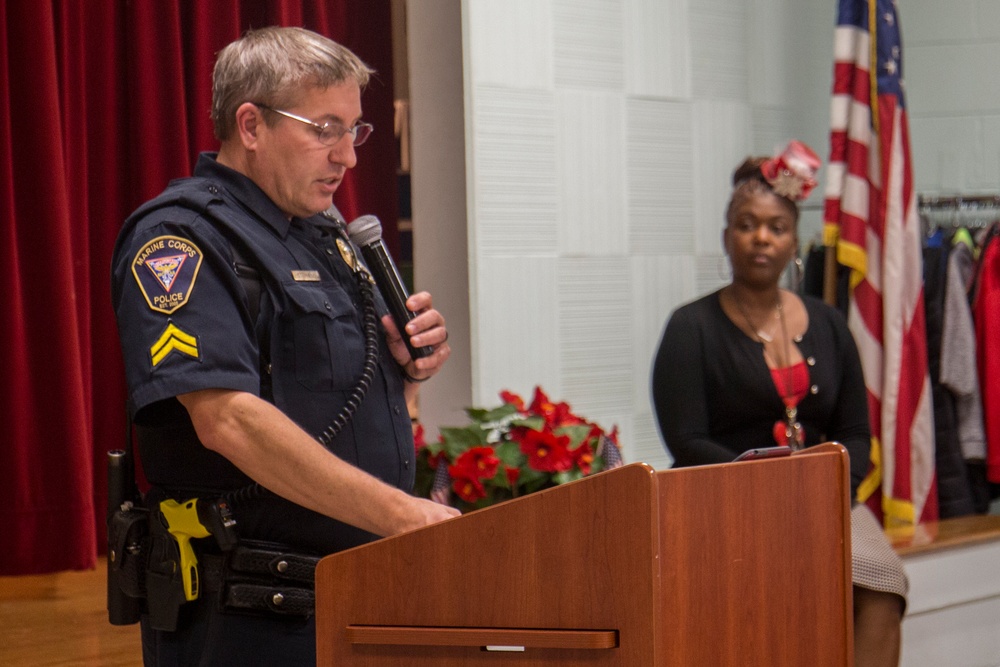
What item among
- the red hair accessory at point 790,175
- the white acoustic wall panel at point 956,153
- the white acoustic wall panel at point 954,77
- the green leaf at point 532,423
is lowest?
the green leaf at point 532,423

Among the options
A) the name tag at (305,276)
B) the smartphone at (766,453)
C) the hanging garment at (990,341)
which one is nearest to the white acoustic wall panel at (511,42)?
the hanging garment at (990,341)

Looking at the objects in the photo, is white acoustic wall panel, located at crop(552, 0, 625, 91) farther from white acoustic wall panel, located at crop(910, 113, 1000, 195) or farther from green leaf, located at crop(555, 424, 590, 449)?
white acoustic wall panel, located at crop(910, 113, 1000, 195)

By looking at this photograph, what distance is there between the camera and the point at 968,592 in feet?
11.8

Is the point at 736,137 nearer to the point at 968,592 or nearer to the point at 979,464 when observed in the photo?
the point at 979,464

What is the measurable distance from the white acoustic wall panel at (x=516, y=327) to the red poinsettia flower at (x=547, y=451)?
62cm

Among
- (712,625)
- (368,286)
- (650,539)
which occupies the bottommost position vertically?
(712,625)

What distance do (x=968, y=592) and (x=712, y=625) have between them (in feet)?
8.76

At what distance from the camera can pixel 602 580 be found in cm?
117

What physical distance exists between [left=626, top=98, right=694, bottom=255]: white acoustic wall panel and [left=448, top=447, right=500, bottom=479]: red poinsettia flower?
1.22 m

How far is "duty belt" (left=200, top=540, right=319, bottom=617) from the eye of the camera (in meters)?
1.55

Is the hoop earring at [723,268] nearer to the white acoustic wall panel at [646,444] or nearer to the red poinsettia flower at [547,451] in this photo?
the white acoustic wall panel at [646,444]

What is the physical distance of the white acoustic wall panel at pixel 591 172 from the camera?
354 centimetres

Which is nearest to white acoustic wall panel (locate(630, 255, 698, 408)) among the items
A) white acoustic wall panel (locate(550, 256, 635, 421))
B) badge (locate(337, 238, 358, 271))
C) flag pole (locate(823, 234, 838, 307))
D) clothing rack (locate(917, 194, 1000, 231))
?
white acoustic wall panel (locate(550, 256, 635, 421))

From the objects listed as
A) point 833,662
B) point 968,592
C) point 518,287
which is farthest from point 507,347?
point 833,662
